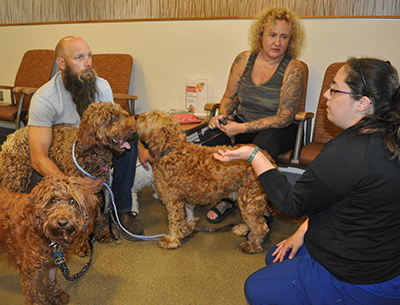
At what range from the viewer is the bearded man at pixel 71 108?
2262 mm

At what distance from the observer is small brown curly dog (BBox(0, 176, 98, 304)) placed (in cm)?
147

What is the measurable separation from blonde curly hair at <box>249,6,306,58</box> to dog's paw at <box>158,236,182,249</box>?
6.34 feet

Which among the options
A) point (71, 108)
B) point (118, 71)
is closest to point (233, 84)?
point (71, 108)

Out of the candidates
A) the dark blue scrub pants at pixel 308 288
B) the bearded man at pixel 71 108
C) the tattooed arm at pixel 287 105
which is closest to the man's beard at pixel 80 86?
the bearded man at pixel 71 108

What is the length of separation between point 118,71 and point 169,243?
2708mm

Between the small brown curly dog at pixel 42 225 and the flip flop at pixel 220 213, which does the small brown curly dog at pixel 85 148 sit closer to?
the small brown curly dog at pixel 42 225

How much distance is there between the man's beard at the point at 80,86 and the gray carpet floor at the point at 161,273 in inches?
44.3

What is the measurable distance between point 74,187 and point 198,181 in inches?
36.9

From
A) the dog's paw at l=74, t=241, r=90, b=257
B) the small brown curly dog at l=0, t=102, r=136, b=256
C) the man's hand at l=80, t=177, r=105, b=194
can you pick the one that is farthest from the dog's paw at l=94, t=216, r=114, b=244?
the man's hand at l=80, t=177, r=105, b=194

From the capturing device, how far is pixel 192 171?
2.25 m

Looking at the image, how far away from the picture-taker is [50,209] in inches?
58.2

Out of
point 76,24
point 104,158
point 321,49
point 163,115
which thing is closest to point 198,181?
point 163,115

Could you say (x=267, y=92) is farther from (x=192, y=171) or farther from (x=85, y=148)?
(x=85, y=148)

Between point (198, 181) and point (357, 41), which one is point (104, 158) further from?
point (357, 41)
